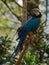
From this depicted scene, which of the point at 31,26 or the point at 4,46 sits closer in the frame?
the point at 31,26

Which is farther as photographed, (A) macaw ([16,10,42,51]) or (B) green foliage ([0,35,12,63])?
(B) green foliage ([0,35,12,63])

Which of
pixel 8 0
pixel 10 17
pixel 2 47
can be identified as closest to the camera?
pixel 2 47

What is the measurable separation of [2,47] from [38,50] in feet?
0.91

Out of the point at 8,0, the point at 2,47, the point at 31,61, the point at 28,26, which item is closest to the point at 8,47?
the point at 2,47

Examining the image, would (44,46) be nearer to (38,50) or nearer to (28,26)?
(38,50)

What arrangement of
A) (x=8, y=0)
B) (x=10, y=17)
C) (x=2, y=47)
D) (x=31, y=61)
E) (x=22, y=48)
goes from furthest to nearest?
(x=10, y=17), (x=8, y=0), (x=2, y=47), (x=31, y=61), (x=22, y=48)

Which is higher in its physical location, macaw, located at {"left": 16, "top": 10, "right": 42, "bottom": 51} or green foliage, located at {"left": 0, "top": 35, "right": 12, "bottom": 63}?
macaw, located at {"left": 16, "top": 10, "right": 42, "bottom": 51}

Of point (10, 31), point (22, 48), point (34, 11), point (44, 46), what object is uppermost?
point (34, 11)

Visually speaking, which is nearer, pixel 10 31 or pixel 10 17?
pixel 10 31

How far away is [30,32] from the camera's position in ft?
4.60

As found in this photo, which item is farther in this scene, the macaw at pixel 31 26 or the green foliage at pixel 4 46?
the green foliage at pixel 4 46

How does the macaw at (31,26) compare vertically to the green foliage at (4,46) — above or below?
above

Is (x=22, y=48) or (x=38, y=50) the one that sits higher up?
(x=22, y=48)

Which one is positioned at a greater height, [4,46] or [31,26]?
[31,26]
